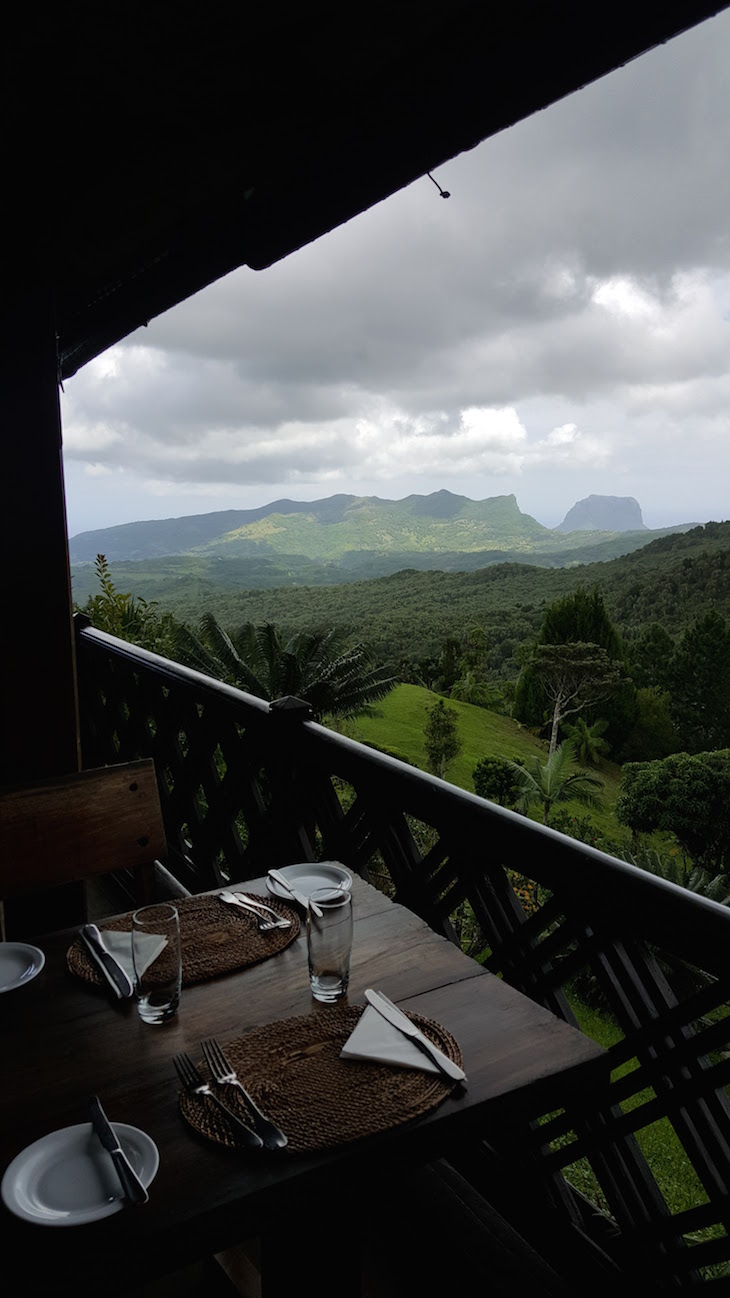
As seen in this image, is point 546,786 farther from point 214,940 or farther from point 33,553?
point 214,940

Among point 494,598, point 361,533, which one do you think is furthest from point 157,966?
point 361,533

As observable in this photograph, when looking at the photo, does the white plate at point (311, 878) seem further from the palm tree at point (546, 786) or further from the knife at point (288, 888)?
the palm tree at point (546, 786)

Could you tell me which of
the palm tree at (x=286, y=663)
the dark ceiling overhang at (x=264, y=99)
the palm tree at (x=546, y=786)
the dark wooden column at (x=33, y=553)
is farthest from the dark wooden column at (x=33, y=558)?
the palm tree at (x=546, y=786)

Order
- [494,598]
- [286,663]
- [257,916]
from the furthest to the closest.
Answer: [494,598] < [286,663] < [257,916]

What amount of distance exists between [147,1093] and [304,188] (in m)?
1.77

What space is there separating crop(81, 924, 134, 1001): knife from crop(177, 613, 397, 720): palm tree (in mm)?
11146

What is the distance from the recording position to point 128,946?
1213 millimetres

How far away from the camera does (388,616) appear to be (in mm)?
31906

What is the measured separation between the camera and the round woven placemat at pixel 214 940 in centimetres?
115

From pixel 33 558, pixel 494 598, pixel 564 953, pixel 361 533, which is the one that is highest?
pixel 361 533

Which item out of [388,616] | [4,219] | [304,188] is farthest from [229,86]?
[388,616]

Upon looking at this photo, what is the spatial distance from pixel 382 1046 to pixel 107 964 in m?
0.45

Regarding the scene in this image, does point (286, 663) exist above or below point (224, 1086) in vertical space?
below

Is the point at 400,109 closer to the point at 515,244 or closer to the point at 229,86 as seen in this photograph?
the point at 229,86
